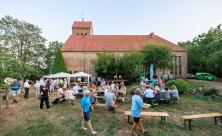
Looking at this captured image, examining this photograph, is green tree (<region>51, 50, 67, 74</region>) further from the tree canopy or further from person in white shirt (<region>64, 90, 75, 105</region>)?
person in white shirt (<region>64, 90, 75, 105</region>)

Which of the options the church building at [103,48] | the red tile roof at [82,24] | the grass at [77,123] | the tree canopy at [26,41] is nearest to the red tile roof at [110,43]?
the church building at [103,48]

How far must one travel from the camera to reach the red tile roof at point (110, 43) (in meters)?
40.4

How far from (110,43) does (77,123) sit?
31.9 meters

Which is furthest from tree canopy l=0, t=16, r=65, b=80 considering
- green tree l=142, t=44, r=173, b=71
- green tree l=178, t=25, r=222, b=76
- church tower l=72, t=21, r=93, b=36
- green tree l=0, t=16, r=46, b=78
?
green tree l=178, t=25, r=222, b=76

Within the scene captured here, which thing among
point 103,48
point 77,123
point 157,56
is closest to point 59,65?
point 103,48

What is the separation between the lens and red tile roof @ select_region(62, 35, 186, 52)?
4038 centimetres

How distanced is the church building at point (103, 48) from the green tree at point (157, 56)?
518 centimetres

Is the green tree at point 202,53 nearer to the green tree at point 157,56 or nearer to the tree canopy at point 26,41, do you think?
the green tree at point 157,56

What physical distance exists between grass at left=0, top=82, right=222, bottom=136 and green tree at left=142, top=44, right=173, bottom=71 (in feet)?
64.5

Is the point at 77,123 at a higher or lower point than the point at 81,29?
lower

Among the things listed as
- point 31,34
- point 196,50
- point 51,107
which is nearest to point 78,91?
point 51,107

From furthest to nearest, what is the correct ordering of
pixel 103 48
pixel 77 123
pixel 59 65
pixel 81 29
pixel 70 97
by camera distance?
pixel 81 29 → pixel 103 48 → pixel 59 65 → pixel 70 97 → pixel 77 123

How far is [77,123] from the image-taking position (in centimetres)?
1149

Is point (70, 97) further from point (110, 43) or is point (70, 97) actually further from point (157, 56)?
point (110, 43)
